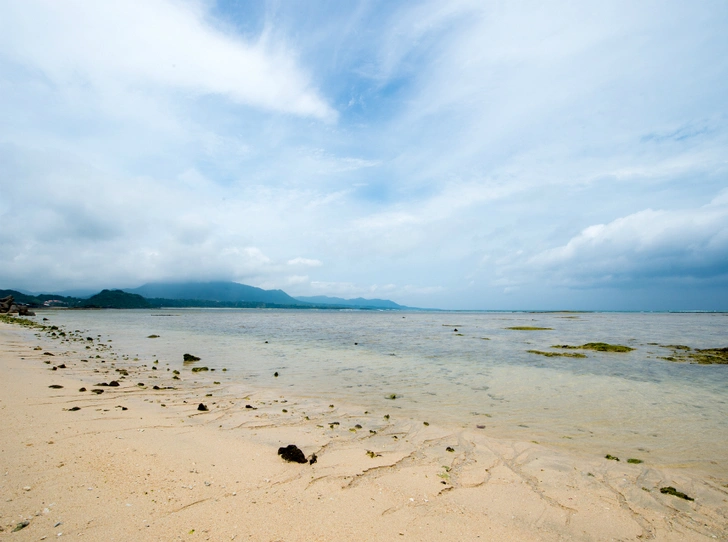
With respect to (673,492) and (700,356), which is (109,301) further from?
(673,492)

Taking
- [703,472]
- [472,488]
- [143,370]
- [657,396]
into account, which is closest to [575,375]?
[657,396]

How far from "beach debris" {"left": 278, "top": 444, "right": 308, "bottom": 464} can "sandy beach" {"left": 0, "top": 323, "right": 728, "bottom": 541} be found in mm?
189

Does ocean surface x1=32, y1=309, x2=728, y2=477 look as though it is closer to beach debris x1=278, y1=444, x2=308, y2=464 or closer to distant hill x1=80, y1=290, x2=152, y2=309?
beach debris x1=278, y1=444, x2=308, y2=464

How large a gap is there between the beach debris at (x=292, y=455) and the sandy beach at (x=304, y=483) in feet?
0.62

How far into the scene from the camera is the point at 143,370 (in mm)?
17594

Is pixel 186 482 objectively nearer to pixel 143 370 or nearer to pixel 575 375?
pixel 143 370

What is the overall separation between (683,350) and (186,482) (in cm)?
3788

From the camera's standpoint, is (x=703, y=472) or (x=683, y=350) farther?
(x=683, y=350)

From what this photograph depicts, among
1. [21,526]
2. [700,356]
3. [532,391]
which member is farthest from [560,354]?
[21,526]

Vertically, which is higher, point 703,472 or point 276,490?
point 276,490

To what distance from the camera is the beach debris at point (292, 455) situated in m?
6.84

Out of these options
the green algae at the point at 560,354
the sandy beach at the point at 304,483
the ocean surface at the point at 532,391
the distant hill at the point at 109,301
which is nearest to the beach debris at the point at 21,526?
the sandy beach at the point at 304,483

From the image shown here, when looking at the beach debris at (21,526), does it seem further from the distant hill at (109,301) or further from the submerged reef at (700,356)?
the distant hill at (109,301)

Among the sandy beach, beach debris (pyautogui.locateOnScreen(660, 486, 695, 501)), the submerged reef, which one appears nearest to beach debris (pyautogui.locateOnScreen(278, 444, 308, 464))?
the sandy beach
